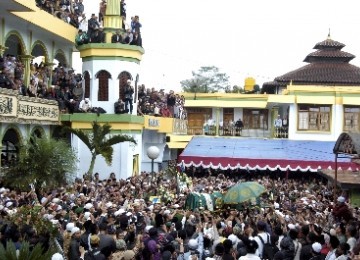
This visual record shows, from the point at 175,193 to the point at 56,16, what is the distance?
29.2 feet

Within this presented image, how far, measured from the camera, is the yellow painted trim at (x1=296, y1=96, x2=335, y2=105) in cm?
3566

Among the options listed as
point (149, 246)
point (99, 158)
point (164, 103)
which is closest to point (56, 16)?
point (99, 158)

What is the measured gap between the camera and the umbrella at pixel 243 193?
57.1 ft

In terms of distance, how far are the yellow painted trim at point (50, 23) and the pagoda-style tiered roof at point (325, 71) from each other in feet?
58.3

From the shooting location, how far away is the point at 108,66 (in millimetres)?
26109

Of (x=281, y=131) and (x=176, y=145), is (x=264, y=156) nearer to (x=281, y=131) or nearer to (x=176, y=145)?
(x=281, y=131)

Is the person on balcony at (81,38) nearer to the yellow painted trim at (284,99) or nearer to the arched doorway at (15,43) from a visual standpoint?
the arched doorway at (15,43)

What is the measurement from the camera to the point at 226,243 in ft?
32.0

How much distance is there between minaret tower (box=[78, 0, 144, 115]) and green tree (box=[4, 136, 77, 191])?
783 cm

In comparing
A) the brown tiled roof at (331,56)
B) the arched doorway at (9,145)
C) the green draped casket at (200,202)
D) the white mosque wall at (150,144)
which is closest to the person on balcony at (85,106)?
the arched doorway at (9,145)

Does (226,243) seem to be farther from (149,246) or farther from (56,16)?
(56,16)

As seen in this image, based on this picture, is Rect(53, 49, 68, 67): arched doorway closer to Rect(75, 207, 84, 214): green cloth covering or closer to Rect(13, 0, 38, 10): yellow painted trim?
Rect(13, 0, 38, 10): yellow painted trim

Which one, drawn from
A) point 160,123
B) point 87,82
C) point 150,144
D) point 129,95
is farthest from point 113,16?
point 150,144

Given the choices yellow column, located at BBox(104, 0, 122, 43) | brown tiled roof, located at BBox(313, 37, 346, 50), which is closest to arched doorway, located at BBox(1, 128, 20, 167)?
yellow column, located at BBox(104, 0, 122, 43)
